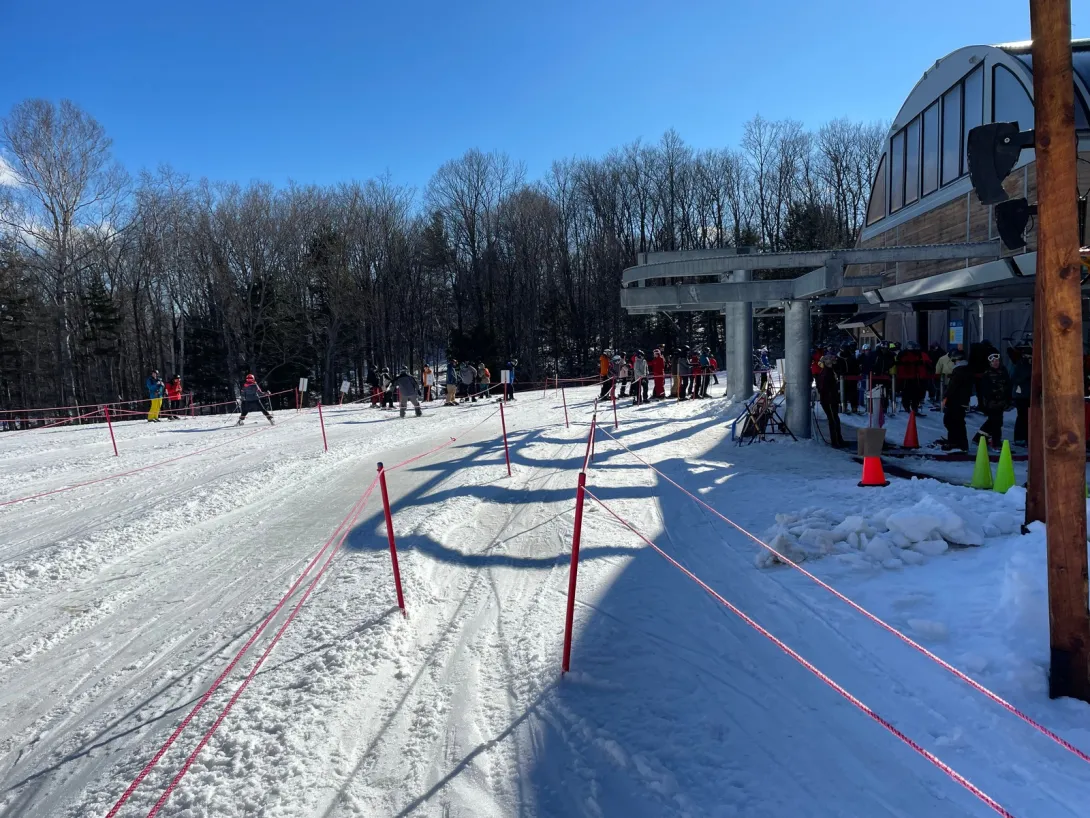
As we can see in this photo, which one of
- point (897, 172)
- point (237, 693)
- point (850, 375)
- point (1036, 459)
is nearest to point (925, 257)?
point (850, 375)

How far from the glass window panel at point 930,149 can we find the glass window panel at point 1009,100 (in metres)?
3.26

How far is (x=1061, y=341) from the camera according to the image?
3.63 metres

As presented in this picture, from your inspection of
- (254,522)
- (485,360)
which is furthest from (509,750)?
(485,360)

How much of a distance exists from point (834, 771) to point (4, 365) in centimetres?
A: 5330

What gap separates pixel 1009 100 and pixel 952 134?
3.04m

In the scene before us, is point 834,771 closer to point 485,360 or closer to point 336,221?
point 485,360

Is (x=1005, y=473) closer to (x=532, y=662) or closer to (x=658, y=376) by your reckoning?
(x=532, y=662)

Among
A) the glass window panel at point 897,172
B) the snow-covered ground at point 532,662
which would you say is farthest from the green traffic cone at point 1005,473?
the glass window panel at point 897,172

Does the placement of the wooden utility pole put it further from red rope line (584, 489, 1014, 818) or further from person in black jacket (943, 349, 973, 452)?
person in black jacket (943, 349, 973, 452)

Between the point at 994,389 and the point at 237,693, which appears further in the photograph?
the point at 994,389

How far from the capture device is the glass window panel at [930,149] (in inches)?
813

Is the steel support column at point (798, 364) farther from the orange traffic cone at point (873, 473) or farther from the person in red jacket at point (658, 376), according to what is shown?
the person in red jacket at point (658, 376)

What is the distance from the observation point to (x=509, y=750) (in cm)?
382

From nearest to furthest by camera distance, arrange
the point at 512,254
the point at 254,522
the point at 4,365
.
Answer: the point at 254,522 < the point at 4,365 < the point at 512,254
